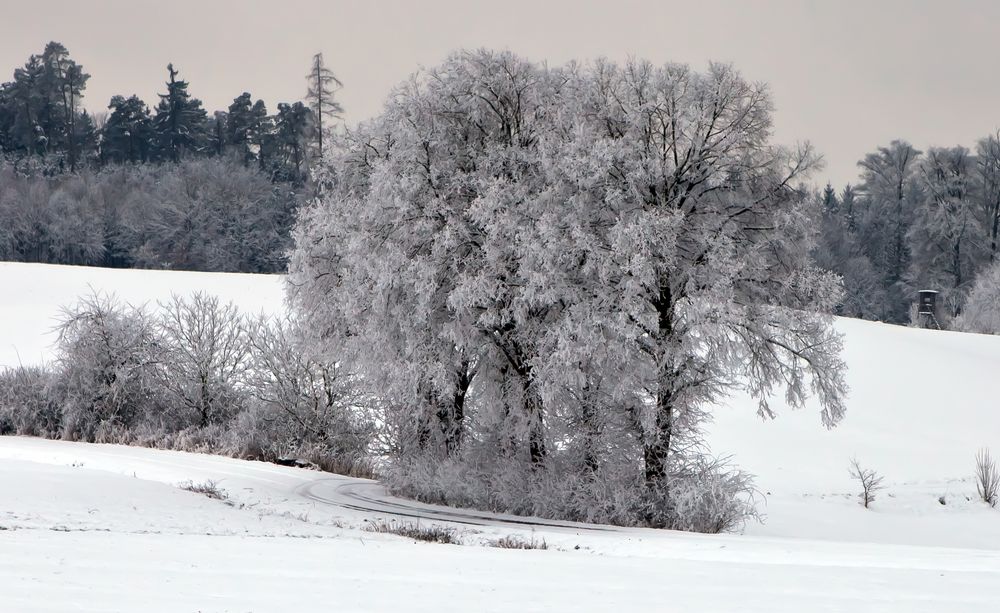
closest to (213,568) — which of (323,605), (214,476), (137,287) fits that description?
(323,605)

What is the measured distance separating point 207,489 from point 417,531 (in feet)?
14.8

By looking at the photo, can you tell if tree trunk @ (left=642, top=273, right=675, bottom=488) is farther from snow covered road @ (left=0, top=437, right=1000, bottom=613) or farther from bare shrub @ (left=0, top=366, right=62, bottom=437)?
bare shrub @ (left=0, top=366, right=62, bottom=437)

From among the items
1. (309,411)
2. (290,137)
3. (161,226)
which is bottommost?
(309,411)

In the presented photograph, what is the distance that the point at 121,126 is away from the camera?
81875 mm

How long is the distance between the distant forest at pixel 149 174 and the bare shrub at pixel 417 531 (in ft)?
131

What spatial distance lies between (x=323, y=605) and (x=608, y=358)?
9.60m

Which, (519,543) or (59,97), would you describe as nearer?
(519,543)

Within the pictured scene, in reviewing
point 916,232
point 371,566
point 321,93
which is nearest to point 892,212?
point 916,232

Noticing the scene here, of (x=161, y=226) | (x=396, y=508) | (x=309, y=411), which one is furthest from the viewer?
(x=161, y=226)

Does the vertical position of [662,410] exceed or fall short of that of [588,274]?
it falls short

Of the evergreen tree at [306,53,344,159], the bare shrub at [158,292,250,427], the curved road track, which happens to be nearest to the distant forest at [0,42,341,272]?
the evergreen tree at [306,53,344,159]

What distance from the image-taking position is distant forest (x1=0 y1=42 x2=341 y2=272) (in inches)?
2414

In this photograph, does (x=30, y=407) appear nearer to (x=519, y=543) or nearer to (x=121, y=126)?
(x=519, y=543)

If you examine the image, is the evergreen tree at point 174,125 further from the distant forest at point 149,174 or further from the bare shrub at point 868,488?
the bare shrub at point 868,488
